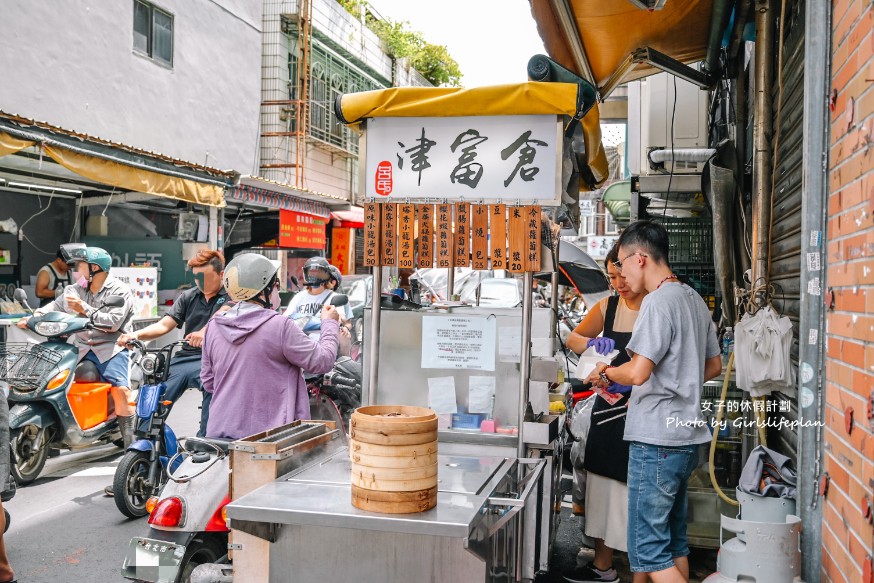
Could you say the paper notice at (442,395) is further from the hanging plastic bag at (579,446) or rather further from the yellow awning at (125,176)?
the yellow awning at (125,176)

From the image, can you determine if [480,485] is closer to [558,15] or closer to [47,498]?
[558,15]

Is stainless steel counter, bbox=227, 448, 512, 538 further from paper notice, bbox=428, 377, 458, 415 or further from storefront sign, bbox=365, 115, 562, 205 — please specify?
storefront sign, bbox=365, 115, 562, 205

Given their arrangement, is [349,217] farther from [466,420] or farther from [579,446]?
[466,420]

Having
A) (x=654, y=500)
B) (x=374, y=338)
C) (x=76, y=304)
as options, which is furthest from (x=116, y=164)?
(x=654, y=500)

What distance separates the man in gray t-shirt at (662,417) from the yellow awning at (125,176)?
7.43m

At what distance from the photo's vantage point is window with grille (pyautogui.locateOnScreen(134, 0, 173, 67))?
45.7 feet

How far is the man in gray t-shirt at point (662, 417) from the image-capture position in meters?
3.80

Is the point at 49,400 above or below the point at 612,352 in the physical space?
below

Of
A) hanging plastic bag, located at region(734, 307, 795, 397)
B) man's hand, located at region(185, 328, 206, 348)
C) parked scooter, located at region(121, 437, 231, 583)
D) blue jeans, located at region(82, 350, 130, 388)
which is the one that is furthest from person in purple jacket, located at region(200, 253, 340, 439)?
blue jeans, located at region(82, 350, 130, 388)

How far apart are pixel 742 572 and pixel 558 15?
13.9 feet

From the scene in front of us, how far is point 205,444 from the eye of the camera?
4258 mm

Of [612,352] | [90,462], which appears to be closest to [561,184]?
[612,352]

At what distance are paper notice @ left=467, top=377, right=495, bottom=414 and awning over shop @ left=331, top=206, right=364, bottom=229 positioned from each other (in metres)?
14.3

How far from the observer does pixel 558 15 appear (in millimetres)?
5688
